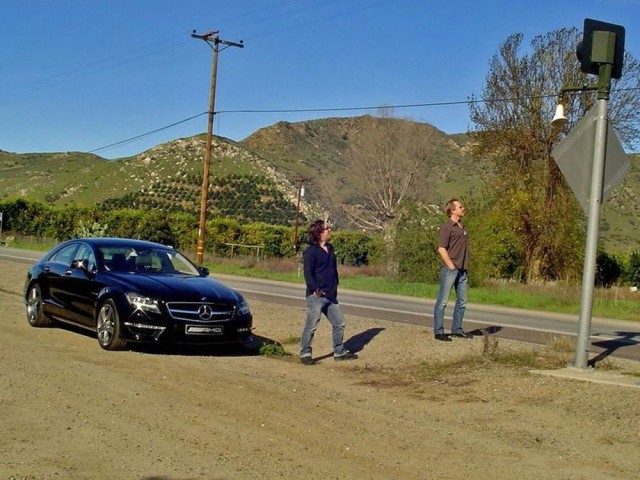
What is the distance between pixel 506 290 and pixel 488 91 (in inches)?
418

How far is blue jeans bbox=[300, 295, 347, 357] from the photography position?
1116 centimetres

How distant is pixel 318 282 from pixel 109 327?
111 inches

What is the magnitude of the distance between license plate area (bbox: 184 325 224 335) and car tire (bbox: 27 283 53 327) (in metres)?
3.31

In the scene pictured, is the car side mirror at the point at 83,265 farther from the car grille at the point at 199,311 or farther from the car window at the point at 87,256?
the car grille at the point at 199,311

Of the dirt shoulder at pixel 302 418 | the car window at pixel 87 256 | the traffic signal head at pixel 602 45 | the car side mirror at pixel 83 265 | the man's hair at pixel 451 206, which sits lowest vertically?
the dirt shoulder at pixel 302 418

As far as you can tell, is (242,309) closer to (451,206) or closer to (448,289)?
(448,289)

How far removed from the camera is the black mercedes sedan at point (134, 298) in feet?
36.1

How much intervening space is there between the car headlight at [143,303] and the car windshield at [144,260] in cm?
113

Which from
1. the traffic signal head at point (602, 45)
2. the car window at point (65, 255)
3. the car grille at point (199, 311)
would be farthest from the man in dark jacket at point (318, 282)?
the car window at point (65, 255)

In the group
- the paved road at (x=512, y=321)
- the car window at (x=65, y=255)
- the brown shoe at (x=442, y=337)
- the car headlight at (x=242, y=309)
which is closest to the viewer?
the car headlight at (x=242, y=309)

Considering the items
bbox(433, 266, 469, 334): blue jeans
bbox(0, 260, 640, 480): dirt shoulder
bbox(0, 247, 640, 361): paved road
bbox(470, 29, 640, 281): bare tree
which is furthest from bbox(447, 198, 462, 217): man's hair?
bbox(470, 29, 640, 281): bare tree

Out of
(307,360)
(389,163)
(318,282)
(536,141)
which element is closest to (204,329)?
(307,360)

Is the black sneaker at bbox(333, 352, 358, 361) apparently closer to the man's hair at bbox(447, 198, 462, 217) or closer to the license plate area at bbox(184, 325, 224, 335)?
the license plate area at bbox(184, 325, 224, 335)

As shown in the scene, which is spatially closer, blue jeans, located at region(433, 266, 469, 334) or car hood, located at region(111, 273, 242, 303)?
car hood, located at region(111, 273, 242, 303)
